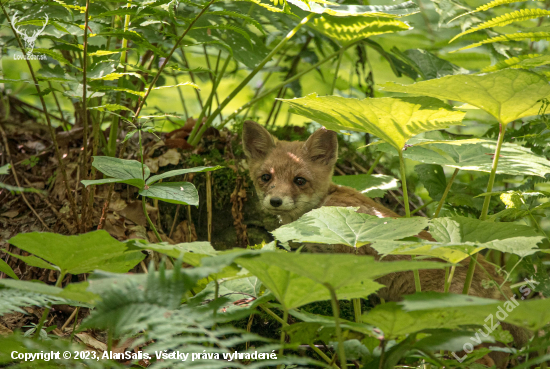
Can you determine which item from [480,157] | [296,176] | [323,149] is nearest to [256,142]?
[296,176]

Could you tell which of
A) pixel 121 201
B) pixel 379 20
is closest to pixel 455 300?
pixel 379 20

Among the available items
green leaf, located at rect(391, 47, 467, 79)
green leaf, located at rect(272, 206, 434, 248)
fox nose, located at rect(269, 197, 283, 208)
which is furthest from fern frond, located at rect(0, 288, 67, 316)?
green leaf, located at rect(391, 47, 467, 79)

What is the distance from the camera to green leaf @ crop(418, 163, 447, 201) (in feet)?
14.4

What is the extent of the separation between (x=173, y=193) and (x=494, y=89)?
7.26ft

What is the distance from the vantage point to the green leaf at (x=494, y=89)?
2480 millimetres

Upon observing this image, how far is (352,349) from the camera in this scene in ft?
6.62

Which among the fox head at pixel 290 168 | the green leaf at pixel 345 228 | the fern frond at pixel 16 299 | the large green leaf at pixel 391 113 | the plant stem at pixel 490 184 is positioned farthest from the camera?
the fox head at pixel 290 168

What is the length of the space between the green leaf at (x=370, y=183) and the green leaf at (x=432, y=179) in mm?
287

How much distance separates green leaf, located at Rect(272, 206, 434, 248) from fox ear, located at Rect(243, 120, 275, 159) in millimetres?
2693

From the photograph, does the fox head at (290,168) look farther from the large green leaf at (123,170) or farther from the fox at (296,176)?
the large green leaf at (123,170)

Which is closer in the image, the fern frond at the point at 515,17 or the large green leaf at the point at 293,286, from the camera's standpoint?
the large green leaf at the point at 293,286

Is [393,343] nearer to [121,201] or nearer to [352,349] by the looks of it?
[352,349]

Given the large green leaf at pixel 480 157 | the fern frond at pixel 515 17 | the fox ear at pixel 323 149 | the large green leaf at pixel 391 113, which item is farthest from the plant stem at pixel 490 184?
the fox ear at pixel 323 149

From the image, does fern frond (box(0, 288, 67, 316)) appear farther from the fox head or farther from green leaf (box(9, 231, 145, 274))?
the fox head
